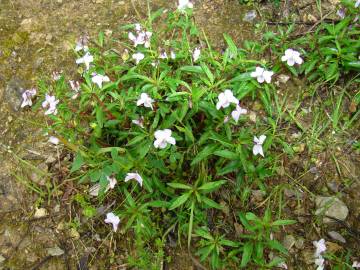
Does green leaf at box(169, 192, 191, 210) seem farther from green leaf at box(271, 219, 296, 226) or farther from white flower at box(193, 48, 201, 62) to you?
white flower at box(193, 48, 201, 62)

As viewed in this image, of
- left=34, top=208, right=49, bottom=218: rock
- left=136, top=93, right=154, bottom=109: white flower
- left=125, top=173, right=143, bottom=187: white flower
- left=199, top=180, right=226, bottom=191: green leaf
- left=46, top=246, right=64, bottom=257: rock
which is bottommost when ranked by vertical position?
left=46, top=246, right=64, bottom=257: rock

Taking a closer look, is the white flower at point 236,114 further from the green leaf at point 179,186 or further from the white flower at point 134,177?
the white flower at point 134,177

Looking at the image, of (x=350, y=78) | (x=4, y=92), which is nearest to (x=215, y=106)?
(x=350, y=78)

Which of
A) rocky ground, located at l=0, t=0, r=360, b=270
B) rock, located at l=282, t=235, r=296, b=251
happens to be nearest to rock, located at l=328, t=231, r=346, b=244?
rocky ground, located at l=0, t=0, r=360, b=270

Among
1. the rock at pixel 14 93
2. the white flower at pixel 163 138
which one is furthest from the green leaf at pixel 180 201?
the rock at pixel 14 93

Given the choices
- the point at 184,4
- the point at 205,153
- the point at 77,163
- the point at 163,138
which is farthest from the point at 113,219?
the point at 184,4

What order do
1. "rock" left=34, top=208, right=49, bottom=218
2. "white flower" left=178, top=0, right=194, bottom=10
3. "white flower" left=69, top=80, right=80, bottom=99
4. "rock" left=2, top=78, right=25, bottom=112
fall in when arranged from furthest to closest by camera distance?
1. "rock" left=2, top=78, right=25, bottom=112
2. "white flower" left=178, top=0, right=194, bottom=10
3. "rock" left=34, top=208, right=49, bottom=218
4. "white flower" left=69, top=80, right=80, bottom=99
